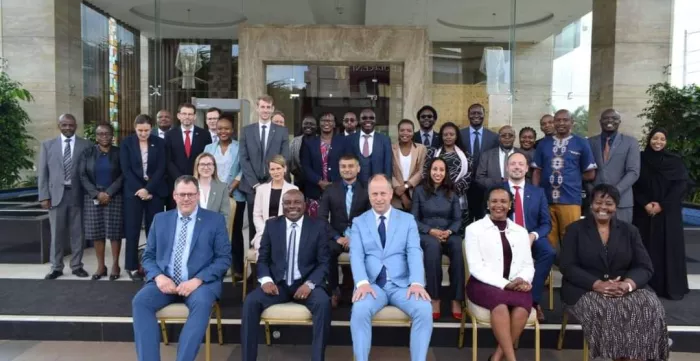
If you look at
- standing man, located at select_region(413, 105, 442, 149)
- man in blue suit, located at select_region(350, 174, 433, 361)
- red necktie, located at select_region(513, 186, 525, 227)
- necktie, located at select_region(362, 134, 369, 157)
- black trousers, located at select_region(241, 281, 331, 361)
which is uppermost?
standing man, located at select_region(413, 105, 442, 149)

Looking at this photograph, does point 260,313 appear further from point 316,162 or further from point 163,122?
point 163,122

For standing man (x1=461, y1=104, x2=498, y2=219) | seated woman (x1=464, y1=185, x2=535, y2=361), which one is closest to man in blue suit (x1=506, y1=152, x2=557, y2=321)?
seated woman (x1=464, y1=185, x2=535, y2=361)

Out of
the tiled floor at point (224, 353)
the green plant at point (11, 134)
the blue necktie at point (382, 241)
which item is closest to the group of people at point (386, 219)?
the blue necktie at point (382, 241)

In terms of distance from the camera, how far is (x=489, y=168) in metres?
4.76

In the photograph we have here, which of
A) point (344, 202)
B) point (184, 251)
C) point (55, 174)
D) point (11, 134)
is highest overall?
point (11, 134)

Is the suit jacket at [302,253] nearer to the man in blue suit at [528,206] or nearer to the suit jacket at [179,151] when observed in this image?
the man in blue suit at [528,206]

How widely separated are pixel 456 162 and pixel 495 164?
36cm

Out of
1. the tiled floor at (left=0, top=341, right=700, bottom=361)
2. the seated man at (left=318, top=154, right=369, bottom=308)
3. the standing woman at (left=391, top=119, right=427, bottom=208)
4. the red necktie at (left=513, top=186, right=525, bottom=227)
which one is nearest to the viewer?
the tiled floor at (left=0, top=341, right=700, bottom=361)

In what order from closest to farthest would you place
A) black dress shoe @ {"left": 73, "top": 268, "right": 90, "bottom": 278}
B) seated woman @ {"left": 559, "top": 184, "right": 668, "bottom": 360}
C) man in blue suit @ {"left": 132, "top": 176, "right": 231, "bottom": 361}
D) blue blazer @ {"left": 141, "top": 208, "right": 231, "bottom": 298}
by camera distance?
1. seated woman @ {"left": 559, "top": 184, "right": 668, "bottom": 360}
2. man in blue suit @ {"left": 132, "top": 176, "right": 231, "bottom": 361}
3. blue blazer @ {"left": 141, "top": 208, "right": 231, "bottom": 298}
4. black dress shoe @ {"left": 73, "top": 268, "right": 90, "bottom": 278}

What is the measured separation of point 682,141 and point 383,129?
5.01 m

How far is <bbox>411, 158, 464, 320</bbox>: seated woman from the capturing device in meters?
4.04

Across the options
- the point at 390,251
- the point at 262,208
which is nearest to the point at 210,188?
the point at 262,208

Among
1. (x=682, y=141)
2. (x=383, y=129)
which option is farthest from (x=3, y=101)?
(x=682, y=141)

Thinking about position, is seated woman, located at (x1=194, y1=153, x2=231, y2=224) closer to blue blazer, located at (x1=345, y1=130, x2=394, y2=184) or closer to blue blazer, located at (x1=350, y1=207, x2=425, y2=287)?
blue blazer, located at (x1=345, y1=130, x2=394, y2=184)
